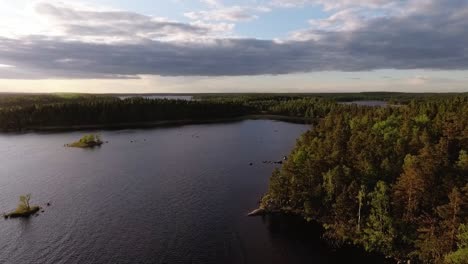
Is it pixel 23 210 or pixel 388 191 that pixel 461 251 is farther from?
pixel 23 210

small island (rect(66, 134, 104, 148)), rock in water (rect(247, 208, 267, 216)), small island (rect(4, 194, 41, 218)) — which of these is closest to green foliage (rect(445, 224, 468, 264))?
rock in water (rect(247, 208, 267, 216))

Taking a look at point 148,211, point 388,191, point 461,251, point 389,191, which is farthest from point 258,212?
point 461,251

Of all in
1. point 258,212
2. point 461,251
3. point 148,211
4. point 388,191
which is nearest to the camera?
point 461,251

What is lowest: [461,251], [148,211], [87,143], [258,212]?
[148,211]

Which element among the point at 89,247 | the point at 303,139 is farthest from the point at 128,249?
the point at 303,139

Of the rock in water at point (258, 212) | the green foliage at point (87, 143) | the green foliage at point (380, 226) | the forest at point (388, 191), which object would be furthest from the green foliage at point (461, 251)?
the green foliage at point (87, 143)
